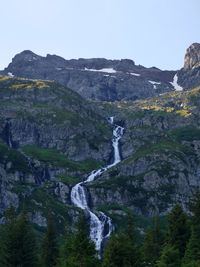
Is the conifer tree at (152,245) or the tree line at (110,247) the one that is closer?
the tree line at (110,247)

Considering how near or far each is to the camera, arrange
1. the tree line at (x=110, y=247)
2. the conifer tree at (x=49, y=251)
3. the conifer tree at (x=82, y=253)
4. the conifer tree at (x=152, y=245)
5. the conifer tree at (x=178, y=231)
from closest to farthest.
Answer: the conifer tree at (x=82, y=253)
the tree line at (x=110, y=247)
the conifer tree at (x=178, y=231)
the conifer tree at (x=49, y=251)
the conifer tree at (x=152, y=245)

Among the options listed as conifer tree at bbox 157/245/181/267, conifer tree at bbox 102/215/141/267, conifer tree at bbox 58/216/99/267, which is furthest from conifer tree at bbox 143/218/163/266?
conifer tree at bbox 58/216/99/267

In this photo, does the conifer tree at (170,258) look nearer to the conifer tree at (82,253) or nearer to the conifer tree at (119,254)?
the conifer tree at (119,254)

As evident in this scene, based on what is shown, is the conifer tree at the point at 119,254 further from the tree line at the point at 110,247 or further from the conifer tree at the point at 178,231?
the conifer tree at the point at 178,231

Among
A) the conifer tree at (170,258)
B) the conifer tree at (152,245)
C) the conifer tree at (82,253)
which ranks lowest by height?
the conifer tree at (152,245)

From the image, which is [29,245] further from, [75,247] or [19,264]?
[75,247]

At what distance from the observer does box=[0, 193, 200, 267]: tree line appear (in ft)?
223

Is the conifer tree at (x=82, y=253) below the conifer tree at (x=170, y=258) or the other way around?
the other way around

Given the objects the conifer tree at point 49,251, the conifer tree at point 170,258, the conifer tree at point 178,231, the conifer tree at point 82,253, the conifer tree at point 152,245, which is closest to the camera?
the conifer tree at point 82,253

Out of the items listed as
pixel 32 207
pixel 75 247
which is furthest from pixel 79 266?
pixel 32 207

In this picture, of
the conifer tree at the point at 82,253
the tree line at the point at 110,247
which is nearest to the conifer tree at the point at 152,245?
the tree line at the point at 110,247

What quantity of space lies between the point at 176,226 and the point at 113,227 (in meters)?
107

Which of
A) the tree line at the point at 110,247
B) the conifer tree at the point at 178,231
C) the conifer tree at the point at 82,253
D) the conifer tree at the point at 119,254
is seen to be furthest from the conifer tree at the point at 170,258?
the conifer tree at the point at 178,231

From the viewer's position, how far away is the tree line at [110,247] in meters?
68.0
